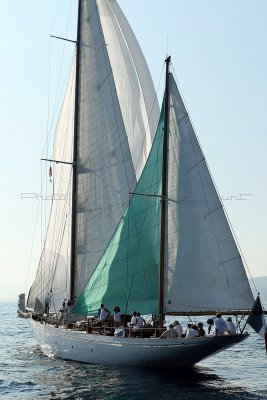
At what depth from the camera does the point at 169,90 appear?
3188 cm

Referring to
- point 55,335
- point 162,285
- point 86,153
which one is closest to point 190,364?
point 162,285

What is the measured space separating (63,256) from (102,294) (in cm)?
914

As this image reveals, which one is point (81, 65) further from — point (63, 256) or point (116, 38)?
point (63, 256)

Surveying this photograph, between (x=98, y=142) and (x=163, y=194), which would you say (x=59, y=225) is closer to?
(x=98, y=142)

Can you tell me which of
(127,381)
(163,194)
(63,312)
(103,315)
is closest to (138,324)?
(103,315)

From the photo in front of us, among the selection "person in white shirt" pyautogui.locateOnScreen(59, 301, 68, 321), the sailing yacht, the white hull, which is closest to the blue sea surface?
the white hull

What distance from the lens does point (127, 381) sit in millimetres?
28672

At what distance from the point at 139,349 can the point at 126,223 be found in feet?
19.6

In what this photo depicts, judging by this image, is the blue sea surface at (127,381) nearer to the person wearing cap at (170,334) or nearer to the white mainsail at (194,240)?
the person wearing cap at (170,334)

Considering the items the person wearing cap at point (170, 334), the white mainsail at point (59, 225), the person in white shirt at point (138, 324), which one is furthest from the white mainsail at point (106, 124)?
the person wearing cap at point (170, 334)

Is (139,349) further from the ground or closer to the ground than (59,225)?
closer to the ground

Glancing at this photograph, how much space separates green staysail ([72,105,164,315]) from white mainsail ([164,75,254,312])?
32.6 inches

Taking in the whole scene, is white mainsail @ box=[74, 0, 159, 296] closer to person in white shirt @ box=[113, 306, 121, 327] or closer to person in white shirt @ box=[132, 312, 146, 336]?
person in white shirt @ box=[113, 306, 121, 327]

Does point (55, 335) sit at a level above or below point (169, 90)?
below
